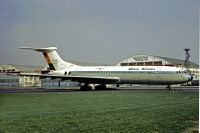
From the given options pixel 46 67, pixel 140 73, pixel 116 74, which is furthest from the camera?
pixel 116 74

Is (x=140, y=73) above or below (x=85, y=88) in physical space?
above

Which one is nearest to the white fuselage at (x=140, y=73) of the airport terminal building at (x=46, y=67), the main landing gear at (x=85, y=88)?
the airport terminal building at (x=46, y=67)

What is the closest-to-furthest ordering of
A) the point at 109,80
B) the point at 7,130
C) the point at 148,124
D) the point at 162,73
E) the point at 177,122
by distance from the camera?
the point at 7,130 < the point at 148,124 < the point at 177,122 < the point at 162,73 < the point at 109,80

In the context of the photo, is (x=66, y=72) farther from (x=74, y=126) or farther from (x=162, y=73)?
(x=74, y=126)

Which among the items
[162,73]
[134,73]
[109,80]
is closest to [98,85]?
[109,80]

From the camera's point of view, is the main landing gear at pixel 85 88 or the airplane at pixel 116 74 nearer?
the airplane at pixel 116 74

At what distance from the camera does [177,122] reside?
4246 mm

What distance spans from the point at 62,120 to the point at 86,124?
0.36 metres

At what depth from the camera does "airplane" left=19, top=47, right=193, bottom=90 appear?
16.2 metres

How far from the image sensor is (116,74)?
17.5m

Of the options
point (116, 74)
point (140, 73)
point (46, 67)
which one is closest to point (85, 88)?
point (116, 74)

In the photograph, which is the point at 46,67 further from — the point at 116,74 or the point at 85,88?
the point at 116,74

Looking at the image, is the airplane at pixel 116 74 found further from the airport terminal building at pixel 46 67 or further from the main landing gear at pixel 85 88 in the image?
the airport terminal building at pixel 46 67

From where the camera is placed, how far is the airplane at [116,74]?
636 inches
